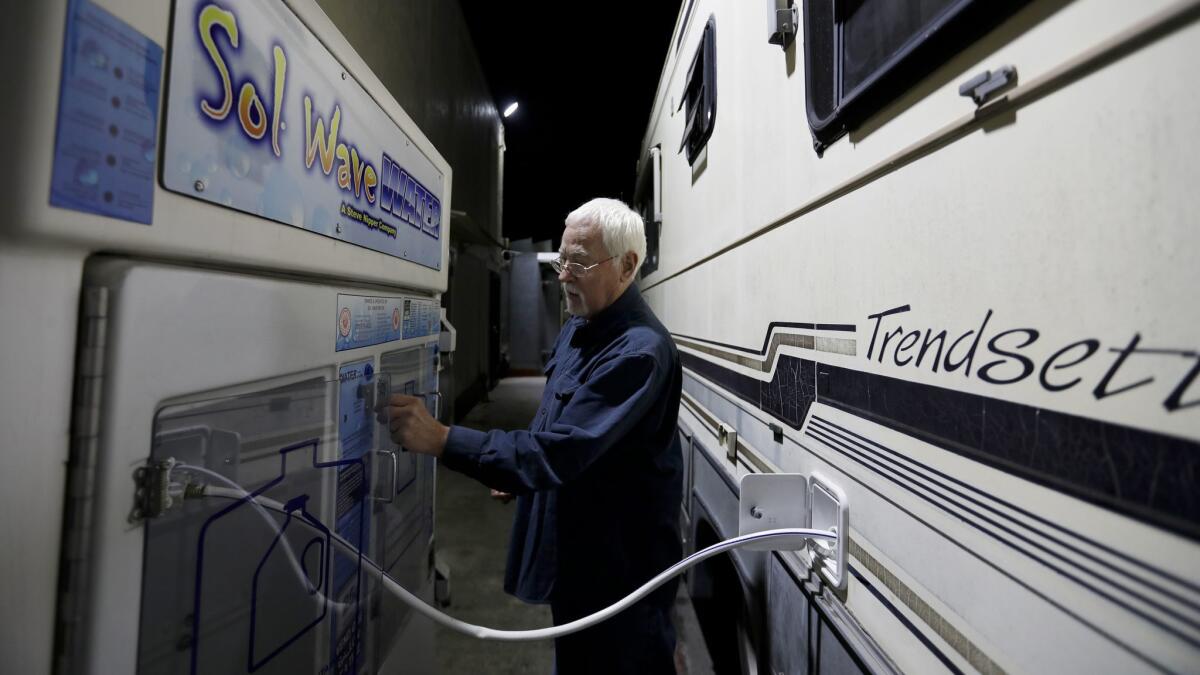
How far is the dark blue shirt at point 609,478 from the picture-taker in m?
1.30

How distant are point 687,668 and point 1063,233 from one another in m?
2.24

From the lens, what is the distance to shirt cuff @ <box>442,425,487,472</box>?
120 centimetres

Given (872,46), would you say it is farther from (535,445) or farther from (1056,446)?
(535,445)

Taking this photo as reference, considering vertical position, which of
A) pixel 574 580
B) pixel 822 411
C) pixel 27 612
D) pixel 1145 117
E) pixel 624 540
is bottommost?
pixel 574 580

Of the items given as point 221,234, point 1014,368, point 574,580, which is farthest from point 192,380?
point 574,580

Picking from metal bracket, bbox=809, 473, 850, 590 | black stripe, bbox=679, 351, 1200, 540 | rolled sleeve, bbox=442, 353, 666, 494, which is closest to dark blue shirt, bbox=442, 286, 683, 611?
rolled sleeve, bbox=442, 353, 666, 494

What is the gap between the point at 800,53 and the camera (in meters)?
1.12

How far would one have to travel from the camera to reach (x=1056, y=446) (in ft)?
1.63

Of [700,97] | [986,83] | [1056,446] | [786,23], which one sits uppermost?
[700,97]

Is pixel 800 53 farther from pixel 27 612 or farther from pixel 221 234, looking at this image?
pixel 27 612

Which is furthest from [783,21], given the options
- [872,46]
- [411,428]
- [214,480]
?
[214,480]

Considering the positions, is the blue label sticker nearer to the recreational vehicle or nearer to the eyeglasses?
the recreational vehicle

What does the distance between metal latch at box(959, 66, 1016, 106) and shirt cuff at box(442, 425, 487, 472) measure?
1.06 m

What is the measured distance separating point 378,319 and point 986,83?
1.09 meters
